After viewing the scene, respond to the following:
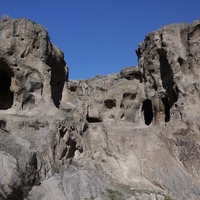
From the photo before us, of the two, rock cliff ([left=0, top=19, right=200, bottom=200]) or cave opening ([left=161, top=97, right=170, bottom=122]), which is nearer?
rock cliff ([left=0, top=19, right=200, bottom=200])

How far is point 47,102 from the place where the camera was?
14594 millimetres

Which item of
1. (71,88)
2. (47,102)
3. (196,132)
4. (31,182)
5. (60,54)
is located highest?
(60,54)

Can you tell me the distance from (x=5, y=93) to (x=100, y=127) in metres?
5.50

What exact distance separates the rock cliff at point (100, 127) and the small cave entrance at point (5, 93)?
53 mm

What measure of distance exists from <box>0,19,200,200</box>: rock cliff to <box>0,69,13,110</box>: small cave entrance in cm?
5

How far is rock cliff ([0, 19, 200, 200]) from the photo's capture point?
34.8 feet

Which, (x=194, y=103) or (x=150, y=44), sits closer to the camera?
(x=194, y=103)

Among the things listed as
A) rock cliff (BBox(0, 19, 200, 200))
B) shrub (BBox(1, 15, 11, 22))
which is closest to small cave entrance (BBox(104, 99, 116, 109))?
rock cliff (BBox(0, 19, 200, 200))

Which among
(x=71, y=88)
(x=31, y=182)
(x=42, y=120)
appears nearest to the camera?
(x=31, y=182)

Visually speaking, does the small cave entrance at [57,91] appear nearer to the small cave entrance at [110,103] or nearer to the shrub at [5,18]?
the small cave entrance at [110,103]

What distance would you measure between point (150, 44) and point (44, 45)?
23.1ft

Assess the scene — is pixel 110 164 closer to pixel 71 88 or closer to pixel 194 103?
pixel 194 103

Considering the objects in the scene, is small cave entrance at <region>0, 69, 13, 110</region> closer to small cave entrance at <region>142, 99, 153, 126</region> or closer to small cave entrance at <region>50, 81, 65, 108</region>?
small cave entrance at <region>50, 81, 65, 108</region>

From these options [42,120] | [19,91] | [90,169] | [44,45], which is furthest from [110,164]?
[44,45]
